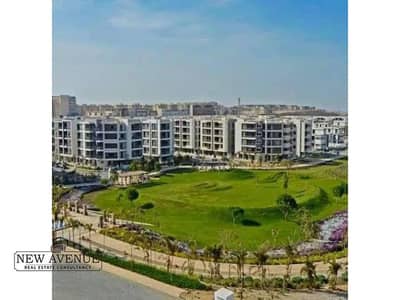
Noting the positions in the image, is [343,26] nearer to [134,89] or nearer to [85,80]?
[134,89]

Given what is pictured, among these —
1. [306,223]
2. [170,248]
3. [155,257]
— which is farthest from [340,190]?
[155,257]

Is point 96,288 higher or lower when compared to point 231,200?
lower

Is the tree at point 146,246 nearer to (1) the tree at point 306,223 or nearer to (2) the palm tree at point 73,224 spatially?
(2) the palm tree at point 73,224

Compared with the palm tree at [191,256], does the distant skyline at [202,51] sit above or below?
above

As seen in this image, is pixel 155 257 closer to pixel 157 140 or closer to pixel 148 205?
pixel 148 205

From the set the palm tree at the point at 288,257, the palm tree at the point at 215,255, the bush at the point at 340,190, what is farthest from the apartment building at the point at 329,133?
the palm tree at the point at 215,255

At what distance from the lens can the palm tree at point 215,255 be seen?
10.7ft

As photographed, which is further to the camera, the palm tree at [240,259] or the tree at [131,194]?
the tree at [131,194]

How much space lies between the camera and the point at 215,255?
3.27 metres

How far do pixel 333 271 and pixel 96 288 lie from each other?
148 centimetres

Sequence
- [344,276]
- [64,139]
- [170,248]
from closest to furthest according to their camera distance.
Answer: [344,276] → [170,248] → [64,139]

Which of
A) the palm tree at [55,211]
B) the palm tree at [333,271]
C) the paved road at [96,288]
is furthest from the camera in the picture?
the palm tree at [55,211]

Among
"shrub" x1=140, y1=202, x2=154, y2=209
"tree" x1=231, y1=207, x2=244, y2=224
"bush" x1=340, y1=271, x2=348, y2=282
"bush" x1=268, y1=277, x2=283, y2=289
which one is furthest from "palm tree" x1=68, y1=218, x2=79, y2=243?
"bush" x1=340, y1=271, x2=348, y2=282

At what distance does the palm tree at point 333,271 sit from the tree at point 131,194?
1.28 m
